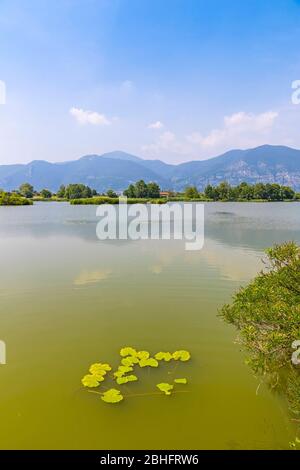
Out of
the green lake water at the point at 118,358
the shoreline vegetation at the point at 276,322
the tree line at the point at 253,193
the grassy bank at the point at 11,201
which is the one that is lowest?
the green lake water at the point at 118,358

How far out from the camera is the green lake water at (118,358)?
654 centimetres

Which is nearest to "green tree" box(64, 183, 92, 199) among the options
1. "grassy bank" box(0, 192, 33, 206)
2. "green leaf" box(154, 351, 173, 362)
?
"grassy bank" box(0, 192, 33, 206)

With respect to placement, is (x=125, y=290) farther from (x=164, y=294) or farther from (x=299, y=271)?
(x=299, y=271)

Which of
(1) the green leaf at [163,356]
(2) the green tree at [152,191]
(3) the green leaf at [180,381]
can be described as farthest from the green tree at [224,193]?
(3) the green leaf at [180,381]

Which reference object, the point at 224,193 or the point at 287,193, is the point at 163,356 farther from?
the point at 287,193

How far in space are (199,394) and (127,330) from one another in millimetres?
4174

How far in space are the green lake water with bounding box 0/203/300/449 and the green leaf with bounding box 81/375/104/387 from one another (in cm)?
21

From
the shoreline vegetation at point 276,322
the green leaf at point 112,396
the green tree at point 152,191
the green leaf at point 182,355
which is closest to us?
the shoreline vegetation at point 276,322

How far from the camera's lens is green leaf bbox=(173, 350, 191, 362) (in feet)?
30.4

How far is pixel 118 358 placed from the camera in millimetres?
9391

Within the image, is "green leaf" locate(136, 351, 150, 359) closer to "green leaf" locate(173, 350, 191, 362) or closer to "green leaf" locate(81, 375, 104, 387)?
Answer: "green leaf" locate(173, 350, 191, 362)

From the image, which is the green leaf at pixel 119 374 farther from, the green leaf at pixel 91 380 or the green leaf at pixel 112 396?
the green leaf at pixel 112 396

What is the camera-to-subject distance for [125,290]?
16203 millimetres

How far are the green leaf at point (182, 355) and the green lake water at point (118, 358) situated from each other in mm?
181
